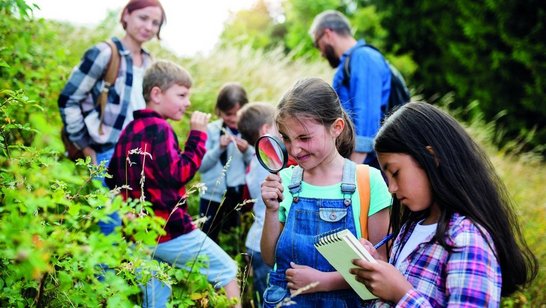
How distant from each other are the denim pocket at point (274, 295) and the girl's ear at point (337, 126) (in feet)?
2.46

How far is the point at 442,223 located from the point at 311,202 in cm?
66

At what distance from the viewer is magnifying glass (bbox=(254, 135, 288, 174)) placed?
2322mm

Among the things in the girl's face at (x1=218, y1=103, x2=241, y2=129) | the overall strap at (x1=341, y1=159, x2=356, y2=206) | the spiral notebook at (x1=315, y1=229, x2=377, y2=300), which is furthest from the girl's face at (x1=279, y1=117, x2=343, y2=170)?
the girl's face at (x1=218, y1=103, x2=241, y2=129)

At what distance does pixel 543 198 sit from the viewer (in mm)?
6273

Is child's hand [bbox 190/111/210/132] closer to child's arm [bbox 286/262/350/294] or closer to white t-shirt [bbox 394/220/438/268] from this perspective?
child's arm [bbox 286/262/350/294]

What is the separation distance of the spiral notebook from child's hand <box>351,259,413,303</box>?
3cm

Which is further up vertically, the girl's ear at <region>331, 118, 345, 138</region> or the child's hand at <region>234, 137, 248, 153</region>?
the girl's ear at <region>331, 118, 345, 138</region>

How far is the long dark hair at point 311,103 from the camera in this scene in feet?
8.00

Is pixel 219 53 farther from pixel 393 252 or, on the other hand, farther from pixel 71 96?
pixel 393 252

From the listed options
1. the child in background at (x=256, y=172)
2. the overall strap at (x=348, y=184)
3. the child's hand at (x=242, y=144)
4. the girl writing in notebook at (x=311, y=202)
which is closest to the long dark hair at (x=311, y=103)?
the girl writing in notebook at (x=311, y=202)

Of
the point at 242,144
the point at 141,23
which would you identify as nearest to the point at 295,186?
the point at 242,144

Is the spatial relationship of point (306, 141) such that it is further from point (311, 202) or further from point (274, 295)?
point (274, 295)

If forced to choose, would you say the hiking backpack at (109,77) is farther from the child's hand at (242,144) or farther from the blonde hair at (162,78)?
the child's hand at (242,144)

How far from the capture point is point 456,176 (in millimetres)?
1938
